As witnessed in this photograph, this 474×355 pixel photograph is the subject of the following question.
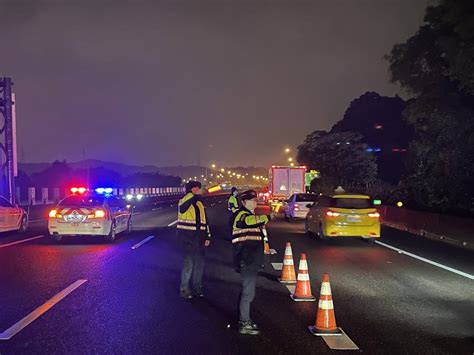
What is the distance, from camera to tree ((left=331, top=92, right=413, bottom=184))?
6712cm

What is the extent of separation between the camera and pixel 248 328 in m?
6.91

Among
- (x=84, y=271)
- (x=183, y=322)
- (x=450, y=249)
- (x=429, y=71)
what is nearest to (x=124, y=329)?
(x=183, y=322)

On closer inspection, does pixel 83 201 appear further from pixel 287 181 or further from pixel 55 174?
pixel 55 174

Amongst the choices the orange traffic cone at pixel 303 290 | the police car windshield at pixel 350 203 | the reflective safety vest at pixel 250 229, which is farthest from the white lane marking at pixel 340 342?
the police car windshield at pixel 350 203

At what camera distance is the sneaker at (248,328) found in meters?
6.88

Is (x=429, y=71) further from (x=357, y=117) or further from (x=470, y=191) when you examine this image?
(x=357, y=117)

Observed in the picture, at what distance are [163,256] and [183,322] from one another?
690 centimetres

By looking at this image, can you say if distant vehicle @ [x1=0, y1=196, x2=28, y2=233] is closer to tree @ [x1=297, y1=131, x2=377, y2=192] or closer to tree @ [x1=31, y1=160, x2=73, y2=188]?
tree @ [x1=297, y1=131, x2=377, y2=192]

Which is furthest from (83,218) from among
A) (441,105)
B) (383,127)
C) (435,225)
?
(383,127)

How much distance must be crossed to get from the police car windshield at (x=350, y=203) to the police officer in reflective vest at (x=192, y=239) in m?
9.22

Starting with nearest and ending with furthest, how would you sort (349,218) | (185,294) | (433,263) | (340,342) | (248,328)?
1. (340,342)
2. (248,328)
3. (185,294)
4. (433,263)
5. (349,218)

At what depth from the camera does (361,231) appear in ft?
57.3

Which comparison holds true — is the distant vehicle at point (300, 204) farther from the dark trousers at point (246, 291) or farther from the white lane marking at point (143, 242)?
the dark trousers at point (246, 291)

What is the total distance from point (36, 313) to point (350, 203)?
11.7 metres
